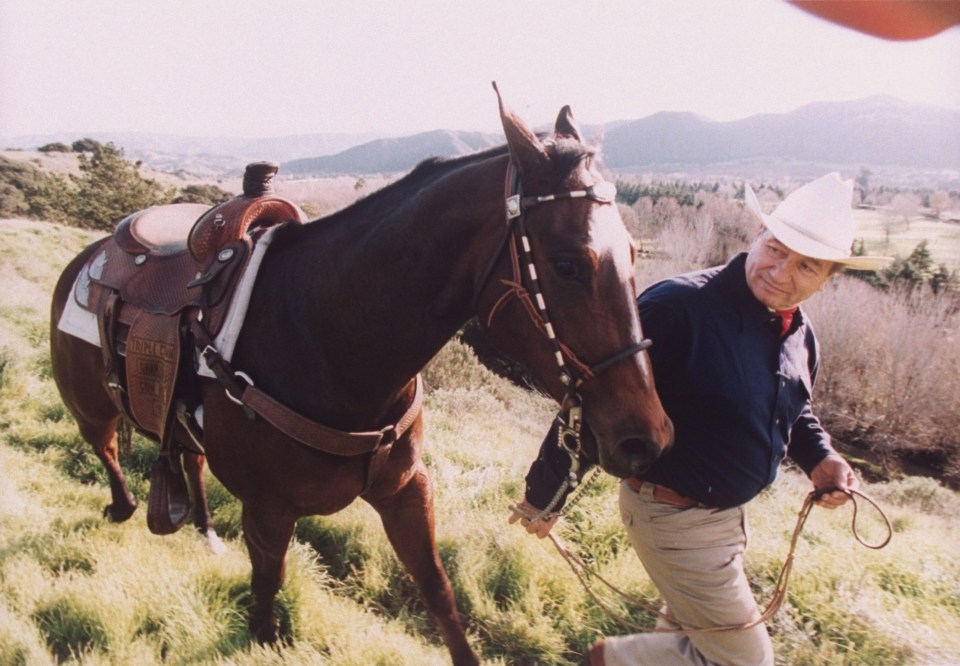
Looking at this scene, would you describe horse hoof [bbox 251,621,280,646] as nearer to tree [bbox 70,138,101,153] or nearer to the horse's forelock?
the horse's forelock

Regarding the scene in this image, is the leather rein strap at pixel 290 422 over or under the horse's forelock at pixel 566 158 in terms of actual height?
under

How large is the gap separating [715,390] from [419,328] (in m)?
1.09

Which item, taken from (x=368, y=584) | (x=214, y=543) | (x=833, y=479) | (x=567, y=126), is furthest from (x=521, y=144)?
(x=214, y=543)

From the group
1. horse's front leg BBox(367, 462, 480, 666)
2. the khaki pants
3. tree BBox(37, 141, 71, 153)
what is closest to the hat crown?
the khaki pants

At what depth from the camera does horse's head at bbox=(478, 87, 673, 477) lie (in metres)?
1.57

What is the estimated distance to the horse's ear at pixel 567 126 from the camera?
73.5 inches

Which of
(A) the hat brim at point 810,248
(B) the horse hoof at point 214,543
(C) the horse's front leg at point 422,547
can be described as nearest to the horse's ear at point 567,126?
(A) the hat brim at point 810,248

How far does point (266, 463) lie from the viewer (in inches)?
89.3

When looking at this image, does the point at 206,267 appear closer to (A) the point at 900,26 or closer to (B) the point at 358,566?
(B) the point at 358,566

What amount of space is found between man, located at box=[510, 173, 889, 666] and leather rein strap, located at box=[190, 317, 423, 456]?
616 mm

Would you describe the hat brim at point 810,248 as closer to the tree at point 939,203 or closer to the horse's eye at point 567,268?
the horse's eye at point 567,268

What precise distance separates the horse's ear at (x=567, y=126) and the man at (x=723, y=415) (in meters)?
0.71

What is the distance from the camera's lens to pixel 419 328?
1.92 m

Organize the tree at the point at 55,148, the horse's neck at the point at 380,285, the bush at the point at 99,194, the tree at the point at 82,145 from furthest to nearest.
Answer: the tree at the point at 55,148, the tree at the point at 82,145, the bush at the point at 99,194, the horse's neck at the point at 380,285
